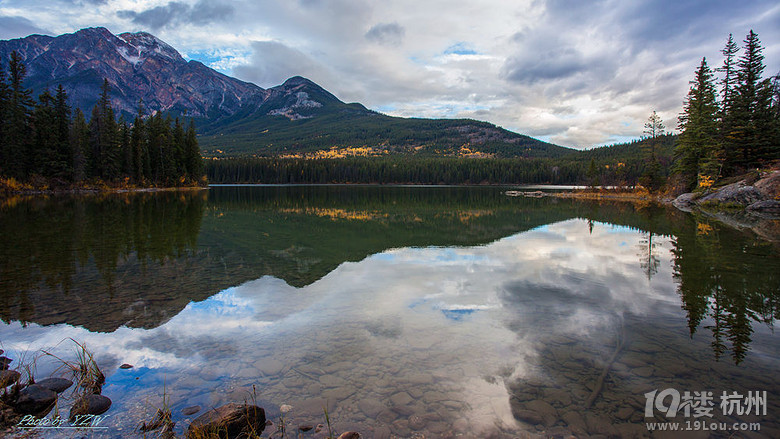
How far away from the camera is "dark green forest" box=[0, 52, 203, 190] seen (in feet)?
172

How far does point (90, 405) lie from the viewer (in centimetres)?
543

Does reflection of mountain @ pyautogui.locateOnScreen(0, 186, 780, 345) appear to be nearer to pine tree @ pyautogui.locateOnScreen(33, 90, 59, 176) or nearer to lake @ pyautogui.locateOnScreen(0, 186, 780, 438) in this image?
lake @ pyautogui.locateOnScreen(0, 186, 780, 438)

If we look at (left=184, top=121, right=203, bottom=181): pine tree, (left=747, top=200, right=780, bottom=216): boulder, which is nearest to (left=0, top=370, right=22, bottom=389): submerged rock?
(left=747, top=200, right=780, bottom=216): boulder

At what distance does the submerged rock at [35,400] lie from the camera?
5277 millimetres

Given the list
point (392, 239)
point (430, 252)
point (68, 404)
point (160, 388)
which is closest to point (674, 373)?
point (160, 388)

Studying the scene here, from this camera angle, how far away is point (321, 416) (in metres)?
5.49

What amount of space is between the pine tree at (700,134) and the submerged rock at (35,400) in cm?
5364

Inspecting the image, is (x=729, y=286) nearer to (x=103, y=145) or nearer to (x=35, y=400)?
(x=35, y=400)

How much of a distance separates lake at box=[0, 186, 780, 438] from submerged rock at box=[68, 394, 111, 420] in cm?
15

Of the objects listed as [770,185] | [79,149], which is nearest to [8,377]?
Result: [770,185]

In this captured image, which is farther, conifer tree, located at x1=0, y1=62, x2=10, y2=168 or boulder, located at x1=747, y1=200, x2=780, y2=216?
conifer tree, located at x1=0, y1=62, x2=10, y2=168

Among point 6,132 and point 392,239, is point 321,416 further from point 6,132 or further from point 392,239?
point 6,132

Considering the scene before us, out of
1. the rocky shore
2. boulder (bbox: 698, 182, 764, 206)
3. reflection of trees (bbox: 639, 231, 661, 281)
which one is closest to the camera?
reflection of trees (bbox: 639, 231, 661, 281)

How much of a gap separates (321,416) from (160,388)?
9.34ft
